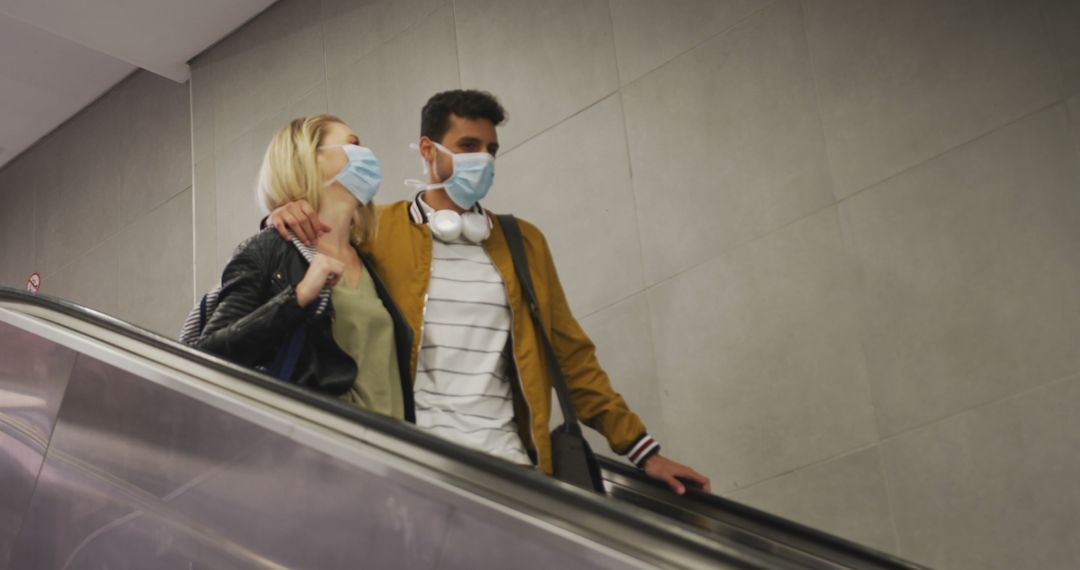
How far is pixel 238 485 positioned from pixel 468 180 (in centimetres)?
194

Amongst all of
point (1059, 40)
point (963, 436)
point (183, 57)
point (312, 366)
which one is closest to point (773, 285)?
point (963, 436)

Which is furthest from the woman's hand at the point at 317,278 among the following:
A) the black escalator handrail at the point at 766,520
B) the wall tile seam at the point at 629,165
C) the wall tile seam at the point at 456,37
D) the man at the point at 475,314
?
the wall tile seam at the point at 456,37

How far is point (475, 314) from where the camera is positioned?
4188mm

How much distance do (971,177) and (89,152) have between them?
720cm

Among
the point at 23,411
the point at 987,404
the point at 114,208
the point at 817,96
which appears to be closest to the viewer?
the point at 23,411

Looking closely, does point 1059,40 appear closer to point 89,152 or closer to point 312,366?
point 312,366

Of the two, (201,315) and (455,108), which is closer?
(201,315)

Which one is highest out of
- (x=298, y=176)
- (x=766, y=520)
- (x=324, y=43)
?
(x=324, y=43)

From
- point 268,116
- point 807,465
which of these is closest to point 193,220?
point 268,116

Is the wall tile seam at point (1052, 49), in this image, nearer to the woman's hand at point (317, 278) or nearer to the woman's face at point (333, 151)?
the woman's face at point (333, 151)

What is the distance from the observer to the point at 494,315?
4.20 metres

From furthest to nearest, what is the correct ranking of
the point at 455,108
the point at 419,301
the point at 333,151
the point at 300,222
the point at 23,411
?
the point at 455,108 → the point at 333,151 → the point at 419,301 → the point at 300,222 → the point at 23,411

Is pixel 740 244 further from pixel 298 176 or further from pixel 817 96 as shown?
pixel 298 176

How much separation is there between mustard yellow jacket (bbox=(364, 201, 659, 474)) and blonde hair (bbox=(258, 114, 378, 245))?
11cm
